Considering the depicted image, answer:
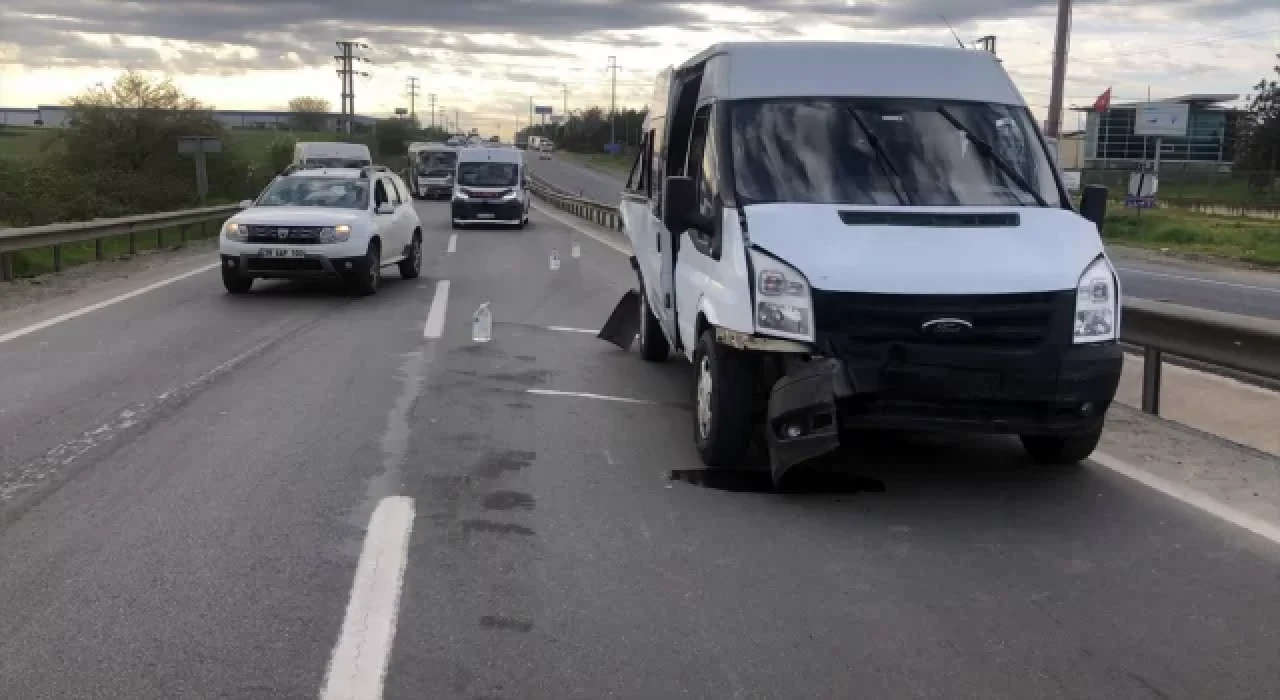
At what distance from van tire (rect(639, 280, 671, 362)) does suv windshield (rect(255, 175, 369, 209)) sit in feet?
21.6

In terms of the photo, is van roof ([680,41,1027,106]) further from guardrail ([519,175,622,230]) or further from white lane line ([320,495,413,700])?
guardrail ([519,175,622,230])

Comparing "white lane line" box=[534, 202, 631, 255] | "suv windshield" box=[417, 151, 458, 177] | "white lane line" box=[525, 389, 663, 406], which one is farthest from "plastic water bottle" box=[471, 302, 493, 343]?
"suv windshield" box=[417, 151, 458, 177]

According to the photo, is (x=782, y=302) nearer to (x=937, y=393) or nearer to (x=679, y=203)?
(x=937, y=393)

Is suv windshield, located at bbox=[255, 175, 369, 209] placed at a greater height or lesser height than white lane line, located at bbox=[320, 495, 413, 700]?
greater

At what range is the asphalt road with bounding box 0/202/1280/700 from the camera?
4023 mm

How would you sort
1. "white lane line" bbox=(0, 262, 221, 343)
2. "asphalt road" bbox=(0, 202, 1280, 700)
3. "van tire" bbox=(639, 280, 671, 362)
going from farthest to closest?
"white lane line" bbox=(0, 262, 221, 343), "van tire" bbox=(639, 280, 671, 362), "asphalt road" bbox=(0, 202, 1280, 700)

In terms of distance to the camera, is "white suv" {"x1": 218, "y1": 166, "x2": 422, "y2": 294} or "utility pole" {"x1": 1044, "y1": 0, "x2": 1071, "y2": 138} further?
"utility pole" {"x1": 1044, "y1": 0, "x2": 1071, "y2": 138}

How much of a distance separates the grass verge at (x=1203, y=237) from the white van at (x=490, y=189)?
15939 mm

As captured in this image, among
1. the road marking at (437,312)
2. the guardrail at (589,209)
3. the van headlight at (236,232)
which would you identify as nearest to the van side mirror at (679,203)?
the road marking at (437,312)

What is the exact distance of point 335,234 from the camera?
1497 centimetres

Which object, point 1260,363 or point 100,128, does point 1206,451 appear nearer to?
point 1260,363

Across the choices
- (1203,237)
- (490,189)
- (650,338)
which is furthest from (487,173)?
(650,338)

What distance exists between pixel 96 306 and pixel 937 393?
11.2 meters

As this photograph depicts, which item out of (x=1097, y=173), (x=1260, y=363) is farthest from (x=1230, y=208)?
(x=1260, y=363)
